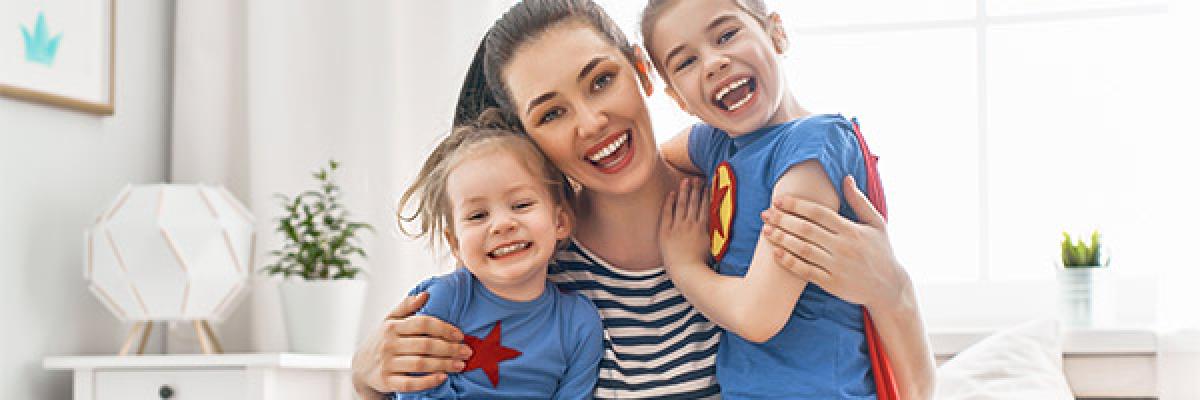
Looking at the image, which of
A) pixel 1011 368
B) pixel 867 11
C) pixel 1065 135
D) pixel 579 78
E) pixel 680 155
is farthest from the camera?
pixel 867 11

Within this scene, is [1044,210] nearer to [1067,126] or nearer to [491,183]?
[1067,126]

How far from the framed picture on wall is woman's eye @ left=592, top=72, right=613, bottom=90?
5.42ft

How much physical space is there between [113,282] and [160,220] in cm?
17

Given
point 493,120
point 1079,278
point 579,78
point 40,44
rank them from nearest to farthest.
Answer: point 579,78
point 493,120
point 1079,278
point 40,44

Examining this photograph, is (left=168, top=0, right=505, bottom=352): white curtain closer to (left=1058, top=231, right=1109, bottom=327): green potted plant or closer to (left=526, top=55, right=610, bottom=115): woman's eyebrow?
(left=1058, top=231, right=1109, bottom=327): green potted plant

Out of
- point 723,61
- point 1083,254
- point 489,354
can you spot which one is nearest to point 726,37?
point 723,61

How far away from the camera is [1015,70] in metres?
3.07

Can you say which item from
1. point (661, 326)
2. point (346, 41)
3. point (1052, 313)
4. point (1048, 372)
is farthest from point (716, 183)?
point (346, 41)

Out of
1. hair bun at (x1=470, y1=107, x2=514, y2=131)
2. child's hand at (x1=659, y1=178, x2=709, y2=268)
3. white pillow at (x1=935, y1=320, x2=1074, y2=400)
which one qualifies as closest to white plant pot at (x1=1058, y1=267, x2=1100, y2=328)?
white pillow at (x1=935, y1=320, x2=1074, y2=400)

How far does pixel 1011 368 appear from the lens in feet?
7.84

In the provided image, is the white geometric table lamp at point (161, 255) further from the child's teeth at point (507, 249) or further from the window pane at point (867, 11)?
the child's teeth at point (507, 249)

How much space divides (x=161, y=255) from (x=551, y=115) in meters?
1.58

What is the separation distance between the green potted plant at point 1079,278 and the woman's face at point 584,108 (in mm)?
1410

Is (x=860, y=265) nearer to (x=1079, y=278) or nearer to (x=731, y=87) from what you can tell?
(x=731, y=87)
